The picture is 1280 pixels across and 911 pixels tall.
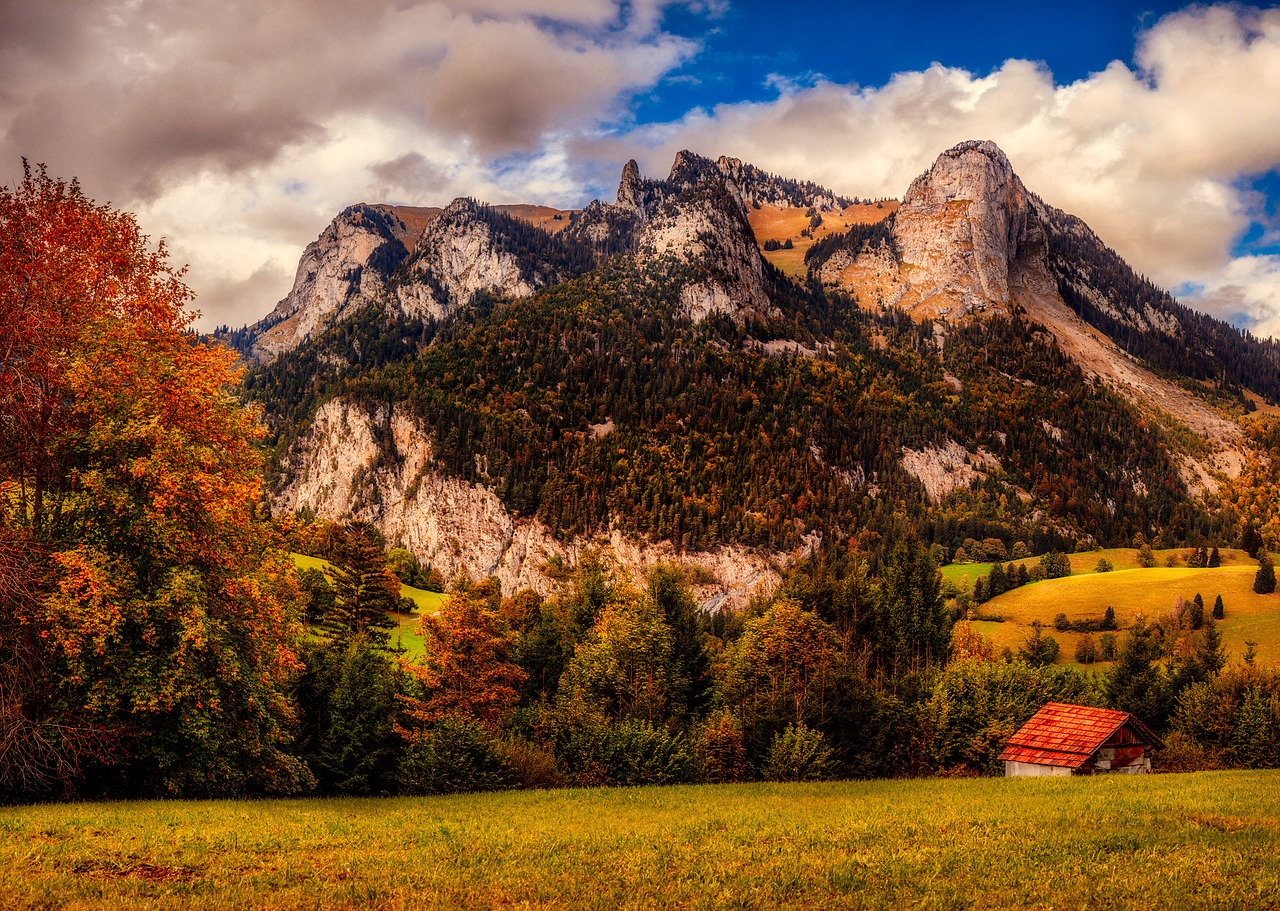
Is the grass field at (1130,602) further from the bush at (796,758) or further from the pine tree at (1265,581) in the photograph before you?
the bush at (796,758)

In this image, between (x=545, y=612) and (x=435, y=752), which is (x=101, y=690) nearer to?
(x=435, y=752)

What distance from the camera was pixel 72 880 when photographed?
13.2 metres

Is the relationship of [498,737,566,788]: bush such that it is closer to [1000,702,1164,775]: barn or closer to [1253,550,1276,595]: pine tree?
[1000,702,1164,775]: barn

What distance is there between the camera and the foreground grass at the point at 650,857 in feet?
44.0

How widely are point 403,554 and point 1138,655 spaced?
418 ft

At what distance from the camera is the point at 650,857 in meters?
16.5

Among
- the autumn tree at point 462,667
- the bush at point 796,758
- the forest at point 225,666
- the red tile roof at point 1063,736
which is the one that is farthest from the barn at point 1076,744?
the autumn tree at point 462,667

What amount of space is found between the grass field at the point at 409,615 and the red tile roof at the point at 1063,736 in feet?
178

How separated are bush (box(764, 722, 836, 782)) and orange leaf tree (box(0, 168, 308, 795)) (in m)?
26.6

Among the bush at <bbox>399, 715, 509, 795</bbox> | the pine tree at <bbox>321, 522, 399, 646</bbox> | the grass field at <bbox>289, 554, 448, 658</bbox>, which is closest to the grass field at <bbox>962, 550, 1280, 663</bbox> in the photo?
the grass field at <bbox>289, 554, 448, 658</bbox>

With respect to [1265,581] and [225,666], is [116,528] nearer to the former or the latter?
[225,666]

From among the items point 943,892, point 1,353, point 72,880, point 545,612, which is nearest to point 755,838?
point 943,892

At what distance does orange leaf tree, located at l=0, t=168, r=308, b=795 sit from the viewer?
22797mm

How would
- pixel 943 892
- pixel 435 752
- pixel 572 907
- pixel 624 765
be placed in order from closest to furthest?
1. pixel 572 907
2. pixel 943 892
3. pixel 435 752
4. pixel 624 765
